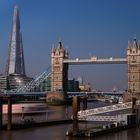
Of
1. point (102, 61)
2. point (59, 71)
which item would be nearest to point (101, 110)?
point (102, 61)

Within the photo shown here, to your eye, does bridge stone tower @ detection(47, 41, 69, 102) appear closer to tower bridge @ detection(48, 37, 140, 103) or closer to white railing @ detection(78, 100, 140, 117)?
tower bridge @ detection(48, 37, 140, 103)

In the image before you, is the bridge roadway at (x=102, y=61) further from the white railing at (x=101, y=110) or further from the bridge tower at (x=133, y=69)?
the white railing at (x=101, y=110)

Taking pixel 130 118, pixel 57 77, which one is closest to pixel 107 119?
pixel 130 118

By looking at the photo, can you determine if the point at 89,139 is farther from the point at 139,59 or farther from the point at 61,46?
the point at 61,46

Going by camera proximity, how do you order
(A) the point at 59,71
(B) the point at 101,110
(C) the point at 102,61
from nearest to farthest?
(B) the point at 101,110 < (C) the point at 102,61 < (A) the point at 59,71

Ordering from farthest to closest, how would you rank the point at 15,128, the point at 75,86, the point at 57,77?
the point at 75,86
the point at 57,77
the point at 15,128

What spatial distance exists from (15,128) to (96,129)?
725 cm

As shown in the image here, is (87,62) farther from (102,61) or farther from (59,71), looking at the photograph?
(59,71)

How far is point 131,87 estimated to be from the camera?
123 m

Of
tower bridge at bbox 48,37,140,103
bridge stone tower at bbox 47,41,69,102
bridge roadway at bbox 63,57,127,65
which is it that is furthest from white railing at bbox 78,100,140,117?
bridge stone tower at bbox 47,41,69,102

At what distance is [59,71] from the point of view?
435 ft

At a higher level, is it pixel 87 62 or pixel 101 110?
pixel 87 62

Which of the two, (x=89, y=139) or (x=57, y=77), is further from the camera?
(x=57, y=77)

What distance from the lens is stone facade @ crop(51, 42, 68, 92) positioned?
13200 cm
